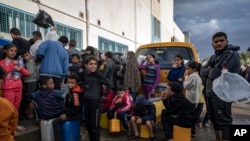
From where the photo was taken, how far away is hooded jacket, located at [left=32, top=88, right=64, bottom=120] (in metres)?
4.53

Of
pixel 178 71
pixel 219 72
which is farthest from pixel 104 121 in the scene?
pixel 219 72

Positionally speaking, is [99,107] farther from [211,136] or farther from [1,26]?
[1,26]

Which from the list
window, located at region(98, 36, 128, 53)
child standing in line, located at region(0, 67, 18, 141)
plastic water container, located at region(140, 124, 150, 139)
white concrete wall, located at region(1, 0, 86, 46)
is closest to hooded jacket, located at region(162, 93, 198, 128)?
plastic water container, located at region(140, 124, 150, 139)

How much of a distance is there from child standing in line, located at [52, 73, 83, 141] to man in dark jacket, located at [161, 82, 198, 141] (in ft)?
5.42

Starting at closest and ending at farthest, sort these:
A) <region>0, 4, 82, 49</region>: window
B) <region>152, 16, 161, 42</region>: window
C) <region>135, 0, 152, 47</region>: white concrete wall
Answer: <region>0, 4, 82, 49</region>: window
<region>135, 0, 152, 47</region>: white concrete wall
<region>152, 16, 161, 42</region>: window

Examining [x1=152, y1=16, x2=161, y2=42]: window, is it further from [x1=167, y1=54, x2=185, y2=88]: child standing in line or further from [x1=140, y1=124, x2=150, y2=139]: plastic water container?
[x1=140, y1=124, x2=150, y2=139]: plastic water container

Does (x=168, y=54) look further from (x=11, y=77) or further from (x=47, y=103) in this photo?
(x=11, y=77)

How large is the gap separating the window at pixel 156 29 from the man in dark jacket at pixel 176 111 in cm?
2587

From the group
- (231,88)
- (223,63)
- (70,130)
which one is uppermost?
(223,63)

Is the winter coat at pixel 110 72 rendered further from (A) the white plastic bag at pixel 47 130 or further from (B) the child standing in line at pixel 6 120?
(B) the child standing in line at pixel 6 120

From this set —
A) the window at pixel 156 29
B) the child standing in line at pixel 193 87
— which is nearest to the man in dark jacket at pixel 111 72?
the child standing in line at pixel 193 87

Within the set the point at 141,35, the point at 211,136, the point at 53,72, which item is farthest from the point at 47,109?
the point at 141,35

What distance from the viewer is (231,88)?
3816mm

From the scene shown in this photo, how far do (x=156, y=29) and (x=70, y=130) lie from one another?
28.7 metres
